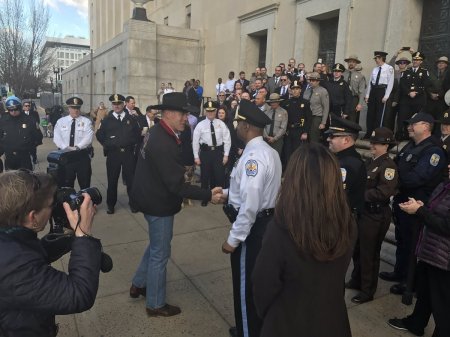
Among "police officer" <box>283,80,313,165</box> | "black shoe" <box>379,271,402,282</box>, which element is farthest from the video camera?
"police officer" <box>283,80,313,165</box>

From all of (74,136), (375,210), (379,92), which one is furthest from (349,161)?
(379,92)

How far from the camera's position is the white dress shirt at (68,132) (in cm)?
623

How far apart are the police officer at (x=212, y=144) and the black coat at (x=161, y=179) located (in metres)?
3.94

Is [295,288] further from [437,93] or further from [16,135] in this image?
[437,93]

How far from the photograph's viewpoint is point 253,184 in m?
2.53

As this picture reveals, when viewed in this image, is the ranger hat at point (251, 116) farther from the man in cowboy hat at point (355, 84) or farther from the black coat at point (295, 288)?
the man in cowboy hat at point (355, 84)

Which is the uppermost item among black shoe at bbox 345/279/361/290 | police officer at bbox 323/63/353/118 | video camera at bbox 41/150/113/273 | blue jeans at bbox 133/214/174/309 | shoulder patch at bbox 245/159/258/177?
police officer at bbox 323/63/353/118

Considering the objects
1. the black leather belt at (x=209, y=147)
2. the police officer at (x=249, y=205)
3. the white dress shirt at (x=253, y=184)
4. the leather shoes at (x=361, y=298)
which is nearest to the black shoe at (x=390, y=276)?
the leather shoes at (x=361, y=298)

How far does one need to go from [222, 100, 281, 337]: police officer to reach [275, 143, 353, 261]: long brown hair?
0.91 m

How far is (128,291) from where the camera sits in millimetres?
3826

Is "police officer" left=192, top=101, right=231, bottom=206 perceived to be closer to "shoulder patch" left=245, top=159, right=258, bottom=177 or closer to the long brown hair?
"shoulder patch" left=245, top=159, right=258, bottom=177

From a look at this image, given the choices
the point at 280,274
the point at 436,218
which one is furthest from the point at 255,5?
the point at 280,274

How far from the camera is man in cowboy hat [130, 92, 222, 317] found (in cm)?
304

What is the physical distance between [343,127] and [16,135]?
6418mm
